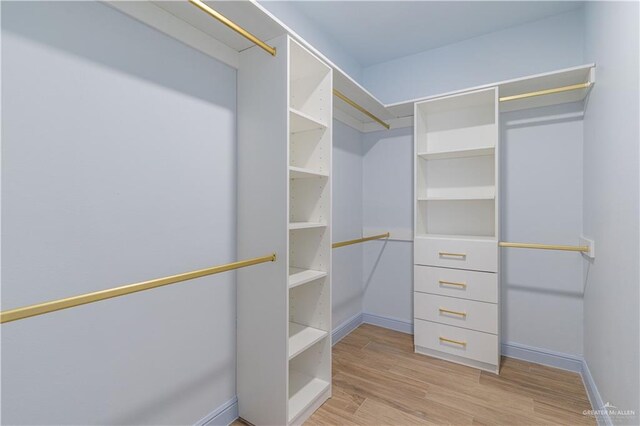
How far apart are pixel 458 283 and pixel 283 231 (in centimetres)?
148

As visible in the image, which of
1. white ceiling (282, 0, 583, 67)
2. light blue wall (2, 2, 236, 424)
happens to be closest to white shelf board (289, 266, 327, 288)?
light blue wall (2, 2, 236, 424)

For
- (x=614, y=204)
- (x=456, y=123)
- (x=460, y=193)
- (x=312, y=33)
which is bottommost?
(x=614, y=204)

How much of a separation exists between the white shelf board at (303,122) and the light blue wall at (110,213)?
371 millimetres

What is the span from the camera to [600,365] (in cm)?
157

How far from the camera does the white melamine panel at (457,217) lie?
7.75ft

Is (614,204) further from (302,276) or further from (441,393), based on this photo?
(302,276)

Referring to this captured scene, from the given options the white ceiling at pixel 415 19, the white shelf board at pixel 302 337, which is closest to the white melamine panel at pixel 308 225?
the white shelf board at pixel 302 337

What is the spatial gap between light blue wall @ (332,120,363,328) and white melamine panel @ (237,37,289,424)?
1080mm

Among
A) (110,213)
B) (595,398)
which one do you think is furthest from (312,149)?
(595,398)

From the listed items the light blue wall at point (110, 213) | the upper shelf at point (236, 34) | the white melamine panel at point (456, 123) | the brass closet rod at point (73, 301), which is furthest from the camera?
the white melamine panel at point (456, 123)

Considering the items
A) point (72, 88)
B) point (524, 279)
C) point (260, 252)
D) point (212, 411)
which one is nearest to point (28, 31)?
point (72, 88)

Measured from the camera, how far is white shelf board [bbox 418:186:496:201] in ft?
7.31

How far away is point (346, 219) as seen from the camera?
2699 mm

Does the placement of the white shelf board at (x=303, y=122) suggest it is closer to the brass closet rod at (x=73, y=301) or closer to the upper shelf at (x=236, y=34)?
the upper shelf at (x=236, y=34)
